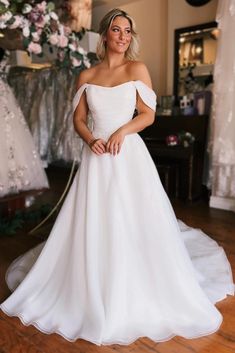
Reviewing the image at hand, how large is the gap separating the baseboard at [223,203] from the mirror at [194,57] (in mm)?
1339

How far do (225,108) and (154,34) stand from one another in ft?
5.55

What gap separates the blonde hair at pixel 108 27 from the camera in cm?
151

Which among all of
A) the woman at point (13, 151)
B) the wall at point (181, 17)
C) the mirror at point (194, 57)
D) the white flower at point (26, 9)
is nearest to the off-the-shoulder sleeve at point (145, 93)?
the white flower at point (26, 9)

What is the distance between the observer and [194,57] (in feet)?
12.4

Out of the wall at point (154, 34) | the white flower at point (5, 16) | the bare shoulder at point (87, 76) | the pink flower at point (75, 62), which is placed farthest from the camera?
the wall at point (154, 34)

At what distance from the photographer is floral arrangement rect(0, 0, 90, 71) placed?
218 centimetres

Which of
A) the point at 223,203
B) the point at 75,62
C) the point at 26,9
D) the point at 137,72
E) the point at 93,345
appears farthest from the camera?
the point at 223,203

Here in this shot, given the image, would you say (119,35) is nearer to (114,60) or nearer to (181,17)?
(114,60)

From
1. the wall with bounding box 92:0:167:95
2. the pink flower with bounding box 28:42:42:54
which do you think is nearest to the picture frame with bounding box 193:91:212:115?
the wall with bounding box 92:0:167:95

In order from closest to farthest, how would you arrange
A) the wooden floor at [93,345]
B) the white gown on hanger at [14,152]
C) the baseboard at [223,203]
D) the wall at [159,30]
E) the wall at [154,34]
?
the wooden floor at [93,345] → the white gown on hanger at [14,152] → the baseboard at [223,203] → the wall at [159,30] → the wall at [154,34]

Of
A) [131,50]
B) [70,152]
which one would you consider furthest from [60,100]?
[131,50]

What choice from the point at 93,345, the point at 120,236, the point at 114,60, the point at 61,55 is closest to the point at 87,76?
the point at 114,60

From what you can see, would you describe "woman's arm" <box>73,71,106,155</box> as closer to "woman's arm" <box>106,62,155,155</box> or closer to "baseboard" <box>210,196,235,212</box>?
"woman's arm" <box>106,62,155,155</box>

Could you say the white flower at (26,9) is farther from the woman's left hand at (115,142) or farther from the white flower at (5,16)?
the woman's left hand at (115,142)
